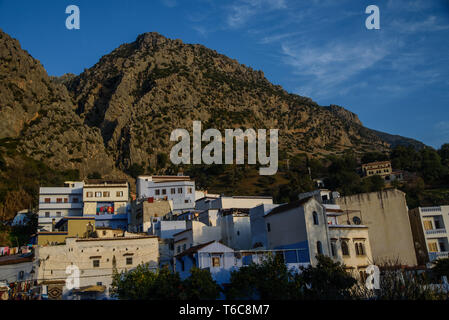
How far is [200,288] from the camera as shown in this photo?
97.6 feet

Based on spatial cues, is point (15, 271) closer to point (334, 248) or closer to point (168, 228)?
point (168, 228)

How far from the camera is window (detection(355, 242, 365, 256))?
154ft

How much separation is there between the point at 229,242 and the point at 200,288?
808 inches

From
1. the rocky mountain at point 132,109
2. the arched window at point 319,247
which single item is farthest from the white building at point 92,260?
the rocky mountain at point 132,109

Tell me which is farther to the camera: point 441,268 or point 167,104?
point 167,104

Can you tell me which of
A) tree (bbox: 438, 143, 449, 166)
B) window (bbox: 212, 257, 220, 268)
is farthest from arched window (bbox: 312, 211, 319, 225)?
tree (bbox: 438, 143, 449, 166)

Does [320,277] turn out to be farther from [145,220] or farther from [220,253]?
[145,220]

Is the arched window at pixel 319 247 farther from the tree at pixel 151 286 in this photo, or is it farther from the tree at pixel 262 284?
the tree at pixel 151 286

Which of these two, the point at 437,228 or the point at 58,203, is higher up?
the point at 58,203

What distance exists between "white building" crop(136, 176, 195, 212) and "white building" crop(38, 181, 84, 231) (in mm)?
11377

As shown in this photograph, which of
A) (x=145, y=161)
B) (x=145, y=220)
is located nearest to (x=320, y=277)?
(x=145, y=220)

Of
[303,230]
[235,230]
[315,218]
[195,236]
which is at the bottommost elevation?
[303,230]

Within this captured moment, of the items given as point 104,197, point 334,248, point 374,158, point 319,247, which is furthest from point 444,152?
point 319,247

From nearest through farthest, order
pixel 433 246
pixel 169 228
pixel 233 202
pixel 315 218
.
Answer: pixel 315 218 < pixel 433 246 < pixel 169 228 < pixel 233 202
